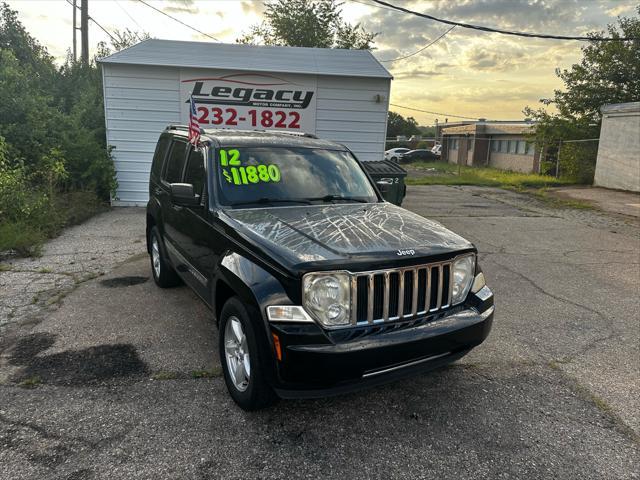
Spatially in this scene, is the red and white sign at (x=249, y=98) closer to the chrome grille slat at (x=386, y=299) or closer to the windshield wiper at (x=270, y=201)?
the windshield wiper at (x=270, y=201)

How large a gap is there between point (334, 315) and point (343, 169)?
85.6 inches

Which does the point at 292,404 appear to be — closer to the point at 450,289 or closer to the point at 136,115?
the point at 450,289

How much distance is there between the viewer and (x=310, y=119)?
1224 centimetres

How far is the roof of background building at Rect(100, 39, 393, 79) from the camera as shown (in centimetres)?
1159

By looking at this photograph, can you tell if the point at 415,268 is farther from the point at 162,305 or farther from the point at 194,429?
the point at 162,305

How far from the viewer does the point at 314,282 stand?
9.00 feet

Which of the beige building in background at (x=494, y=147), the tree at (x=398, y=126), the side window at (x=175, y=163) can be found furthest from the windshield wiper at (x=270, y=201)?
the tree at (x=398, y=126)

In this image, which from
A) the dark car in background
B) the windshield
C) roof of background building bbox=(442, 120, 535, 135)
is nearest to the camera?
the windshield

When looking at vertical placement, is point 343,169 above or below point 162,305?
above

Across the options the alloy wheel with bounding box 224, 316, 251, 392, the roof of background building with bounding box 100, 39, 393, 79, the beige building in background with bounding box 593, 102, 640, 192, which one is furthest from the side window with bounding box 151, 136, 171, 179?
the beige building in background with bounding box 593, 102, 640, 192

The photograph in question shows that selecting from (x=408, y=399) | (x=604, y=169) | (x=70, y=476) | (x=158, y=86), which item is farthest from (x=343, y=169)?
(x=604, y=169)

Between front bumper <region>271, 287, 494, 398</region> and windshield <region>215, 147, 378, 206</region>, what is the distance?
1.57 m

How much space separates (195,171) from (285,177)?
2.90 feet

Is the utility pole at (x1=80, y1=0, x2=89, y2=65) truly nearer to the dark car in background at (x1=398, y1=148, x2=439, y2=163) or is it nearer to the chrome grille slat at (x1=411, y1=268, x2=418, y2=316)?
the chrome grille slat at (x1=411, y1=268, x2=418, y2=316)
